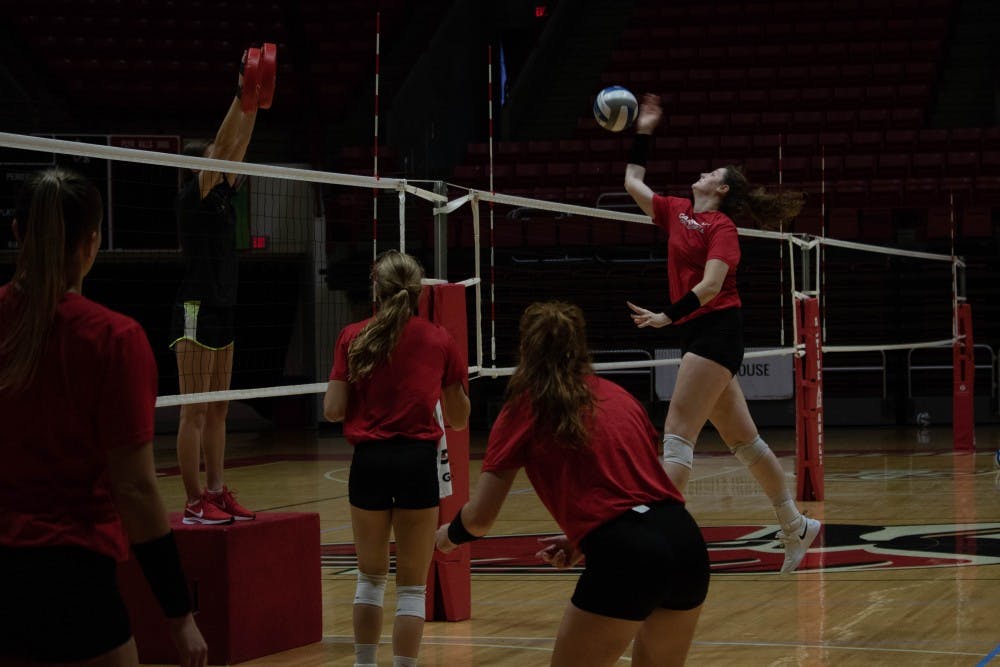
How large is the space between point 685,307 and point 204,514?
6.62 feet

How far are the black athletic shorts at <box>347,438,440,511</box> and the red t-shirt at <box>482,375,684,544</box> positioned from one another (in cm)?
116

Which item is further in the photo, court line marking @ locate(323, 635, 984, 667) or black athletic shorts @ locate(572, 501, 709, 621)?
court line marking @ locate(323, 635, 984, 667)

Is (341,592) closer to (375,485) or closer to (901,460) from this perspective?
(375,485)

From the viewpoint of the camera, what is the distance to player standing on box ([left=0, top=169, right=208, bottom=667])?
7.27 feet

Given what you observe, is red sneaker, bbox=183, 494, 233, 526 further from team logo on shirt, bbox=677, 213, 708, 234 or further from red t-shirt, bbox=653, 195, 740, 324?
team logo on shirt, bbox=677, 213, 708, 234

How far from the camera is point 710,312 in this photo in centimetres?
582

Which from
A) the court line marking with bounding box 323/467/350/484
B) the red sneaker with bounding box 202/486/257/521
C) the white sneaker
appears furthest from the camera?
the court line marking with bounding box 323/467/350/484

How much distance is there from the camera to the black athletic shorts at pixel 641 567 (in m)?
2.91

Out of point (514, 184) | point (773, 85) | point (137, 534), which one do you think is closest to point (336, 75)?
point (514, 184)

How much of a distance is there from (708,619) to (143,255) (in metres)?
10.7

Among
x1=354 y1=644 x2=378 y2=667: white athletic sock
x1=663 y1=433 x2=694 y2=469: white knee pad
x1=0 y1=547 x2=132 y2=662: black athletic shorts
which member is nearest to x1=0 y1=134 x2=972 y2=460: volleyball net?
x1=663 y1=433 x2=694 y2=469: white knee pad

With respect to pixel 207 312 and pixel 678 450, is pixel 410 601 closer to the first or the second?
pixel 207 312

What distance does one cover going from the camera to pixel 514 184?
16.8 m

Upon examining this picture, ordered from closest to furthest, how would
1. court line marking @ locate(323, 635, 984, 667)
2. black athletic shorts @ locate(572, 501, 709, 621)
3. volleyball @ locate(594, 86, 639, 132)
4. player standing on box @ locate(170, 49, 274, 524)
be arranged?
black athletic shorts @ locate(572, 501, 709, 621) < court line marking @ locate(323, 635, 984, 667) < player standing on box @ locate(170, 49, 274, 524) < volleyball @ locate(594, 86, 639, 132)
